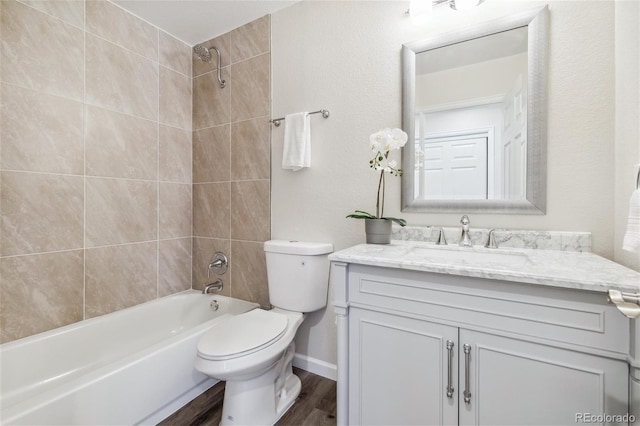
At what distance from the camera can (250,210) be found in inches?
80.6

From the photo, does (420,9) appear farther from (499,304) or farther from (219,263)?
(219,263)

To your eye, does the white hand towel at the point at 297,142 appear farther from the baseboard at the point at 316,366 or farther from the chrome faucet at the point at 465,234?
the baseboard at the point at 316,366

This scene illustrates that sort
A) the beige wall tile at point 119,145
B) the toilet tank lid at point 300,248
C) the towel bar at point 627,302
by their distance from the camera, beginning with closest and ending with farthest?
the towel bar at point 627,302 < the toilet tank lid at point 300,248 < the beige wall tile at point 119,145

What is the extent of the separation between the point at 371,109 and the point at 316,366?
5.30 ft

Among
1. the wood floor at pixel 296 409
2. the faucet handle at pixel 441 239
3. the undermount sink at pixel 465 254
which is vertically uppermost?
the faucet handle at pixel 441 239

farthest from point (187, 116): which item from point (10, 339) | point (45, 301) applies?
point (10, 339)

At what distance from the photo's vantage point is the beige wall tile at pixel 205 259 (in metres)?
2.16

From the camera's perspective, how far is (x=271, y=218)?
1970 millimetres

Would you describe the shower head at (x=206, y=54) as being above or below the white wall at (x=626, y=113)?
above

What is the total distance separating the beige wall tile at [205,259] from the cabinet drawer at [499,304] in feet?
4.34

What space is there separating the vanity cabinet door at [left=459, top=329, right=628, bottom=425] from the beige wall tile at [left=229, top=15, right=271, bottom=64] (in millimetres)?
2103

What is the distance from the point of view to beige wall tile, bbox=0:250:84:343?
4.70 feet

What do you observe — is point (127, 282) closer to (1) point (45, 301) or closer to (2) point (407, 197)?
(1) point (45, 301)

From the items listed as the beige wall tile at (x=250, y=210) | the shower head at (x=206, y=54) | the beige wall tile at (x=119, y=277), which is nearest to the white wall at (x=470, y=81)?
the beige wall tile at (x=250, y=210)
